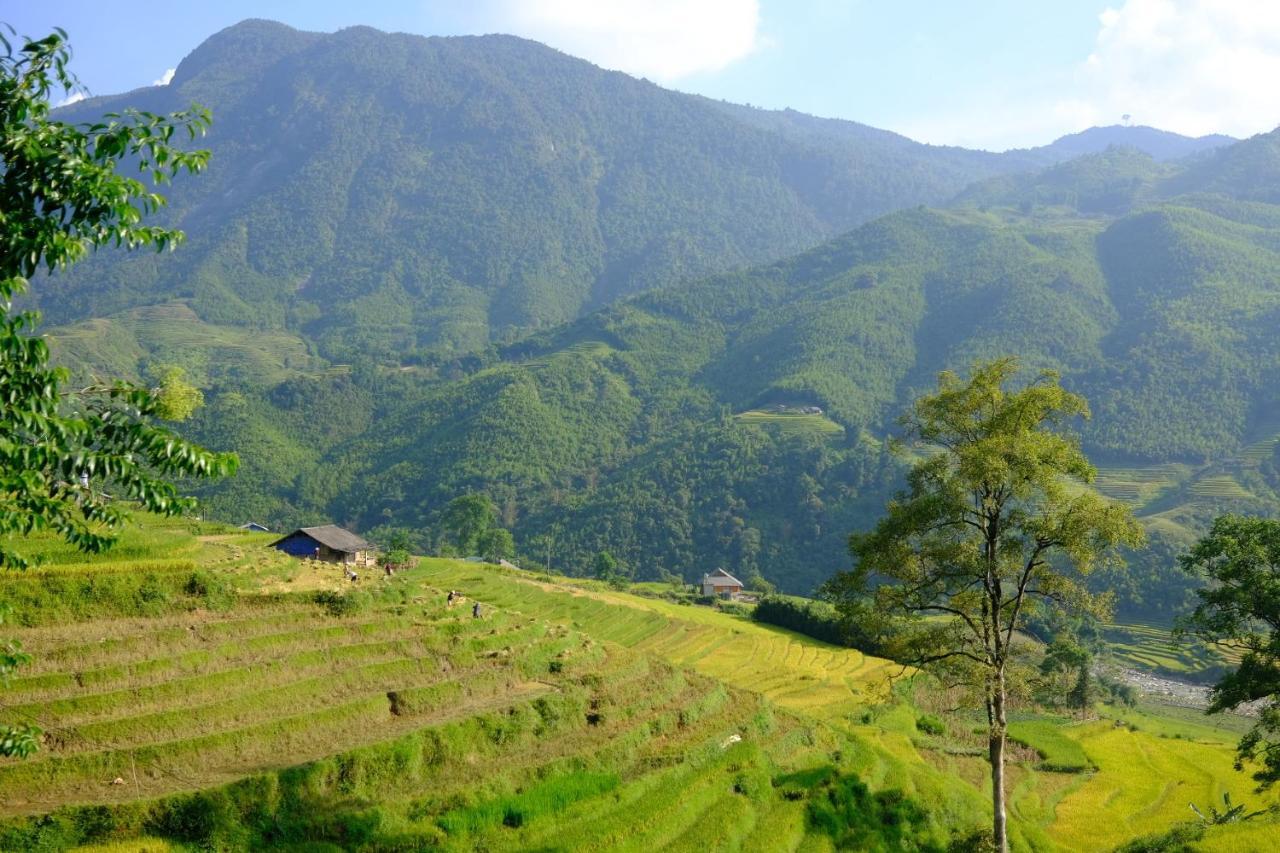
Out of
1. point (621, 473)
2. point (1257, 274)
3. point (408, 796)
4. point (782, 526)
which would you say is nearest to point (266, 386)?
point (621, 473)

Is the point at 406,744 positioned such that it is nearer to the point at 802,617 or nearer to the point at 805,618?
the point at 805,618

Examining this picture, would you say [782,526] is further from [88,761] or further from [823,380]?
[88,761]

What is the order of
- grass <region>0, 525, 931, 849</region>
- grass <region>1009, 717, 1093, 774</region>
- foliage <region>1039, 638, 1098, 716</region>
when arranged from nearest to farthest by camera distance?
grass <region>0, 525, 931, 849</region> < grass <region>1009, 717, 1093, 774</region> < foliage <region>1039, 638, 1098, 716</region>

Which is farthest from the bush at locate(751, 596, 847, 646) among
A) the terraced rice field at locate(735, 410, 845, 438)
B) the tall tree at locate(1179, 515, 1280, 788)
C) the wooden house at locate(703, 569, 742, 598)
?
the terraced rice field at locate(735, 410, 845, 438)

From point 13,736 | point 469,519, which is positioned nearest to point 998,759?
point 13,736

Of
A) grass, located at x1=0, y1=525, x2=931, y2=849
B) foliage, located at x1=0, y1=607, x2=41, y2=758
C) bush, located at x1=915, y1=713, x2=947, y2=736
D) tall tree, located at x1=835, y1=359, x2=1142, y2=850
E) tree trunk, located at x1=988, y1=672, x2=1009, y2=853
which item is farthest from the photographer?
bush, located at x1=915, y1=713, x2=947, y2=736

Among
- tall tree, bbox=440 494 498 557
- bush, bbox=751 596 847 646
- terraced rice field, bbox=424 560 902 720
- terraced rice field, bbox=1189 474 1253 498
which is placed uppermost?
terraced rice field, bbox=1189 474 1253 498

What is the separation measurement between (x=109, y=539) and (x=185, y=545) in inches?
779

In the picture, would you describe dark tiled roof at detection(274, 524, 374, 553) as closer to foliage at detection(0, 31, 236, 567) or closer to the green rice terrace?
the green rice terrace

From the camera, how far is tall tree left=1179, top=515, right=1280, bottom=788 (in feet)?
65.0

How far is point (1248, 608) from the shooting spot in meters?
20.1

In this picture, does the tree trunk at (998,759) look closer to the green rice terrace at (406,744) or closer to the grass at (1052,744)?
the green rice terrace at (406,744)

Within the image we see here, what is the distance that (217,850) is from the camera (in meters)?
14.6

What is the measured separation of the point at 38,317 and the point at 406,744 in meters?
13.7
